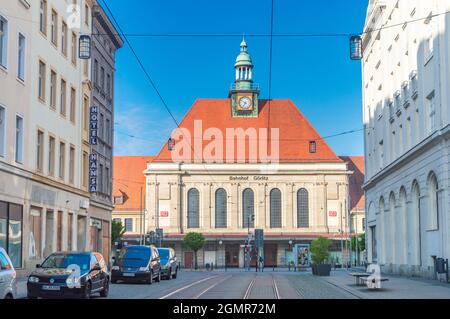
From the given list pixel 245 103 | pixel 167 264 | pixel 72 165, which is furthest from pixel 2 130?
pixel 245 103

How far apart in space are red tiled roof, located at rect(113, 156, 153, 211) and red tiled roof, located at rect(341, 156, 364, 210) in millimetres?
30254

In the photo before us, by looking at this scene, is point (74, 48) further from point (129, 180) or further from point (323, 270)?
point (129, 180)

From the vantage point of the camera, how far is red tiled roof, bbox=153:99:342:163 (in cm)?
10062

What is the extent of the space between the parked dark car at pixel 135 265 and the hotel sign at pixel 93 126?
12.3 meters

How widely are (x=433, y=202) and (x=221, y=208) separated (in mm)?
64480

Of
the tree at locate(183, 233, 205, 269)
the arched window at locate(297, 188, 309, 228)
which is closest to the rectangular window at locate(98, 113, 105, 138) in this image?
the tree at locate(183, 233, 205, 269)

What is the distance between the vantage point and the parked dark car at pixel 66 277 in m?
21.8

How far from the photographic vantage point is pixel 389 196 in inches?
1869

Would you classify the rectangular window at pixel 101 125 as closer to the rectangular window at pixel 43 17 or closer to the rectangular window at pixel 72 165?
the rectangular window at pixel 72 165
